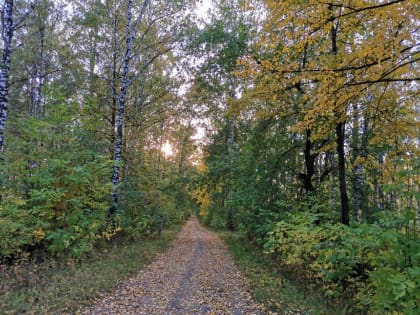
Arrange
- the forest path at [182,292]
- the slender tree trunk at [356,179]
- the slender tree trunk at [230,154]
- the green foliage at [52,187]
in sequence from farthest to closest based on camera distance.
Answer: the slender tree trunk at [230,154] < the slender tree trunk at [356,179] < the green foliage at [52,187] < the forest path at [182,292]

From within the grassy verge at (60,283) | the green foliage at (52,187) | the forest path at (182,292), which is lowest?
the forest path at (182,292)

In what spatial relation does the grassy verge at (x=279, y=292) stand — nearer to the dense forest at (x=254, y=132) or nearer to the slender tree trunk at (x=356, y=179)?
the dense forest at (x=254, y=132)

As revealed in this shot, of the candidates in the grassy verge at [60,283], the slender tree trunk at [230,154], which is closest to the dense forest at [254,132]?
the slender tree trunk at [230,154]

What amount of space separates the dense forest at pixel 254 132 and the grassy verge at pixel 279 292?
35 centimetres

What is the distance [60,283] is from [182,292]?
259 centimetres

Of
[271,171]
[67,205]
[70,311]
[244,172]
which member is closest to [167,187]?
[244,172]

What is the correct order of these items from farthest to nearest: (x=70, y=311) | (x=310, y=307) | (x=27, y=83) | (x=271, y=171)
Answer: (x=27, y=83)
(x=271, y=171)
(x=310, y=307)
(x=70, y=311)

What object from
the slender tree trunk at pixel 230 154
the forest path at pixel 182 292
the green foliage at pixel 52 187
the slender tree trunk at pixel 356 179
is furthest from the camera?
the slender tree trunk at pixel 230 154

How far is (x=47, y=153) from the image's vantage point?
25.2ft

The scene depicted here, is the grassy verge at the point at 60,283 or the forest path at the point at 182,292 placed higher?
the grassy verge at the point at 60,283

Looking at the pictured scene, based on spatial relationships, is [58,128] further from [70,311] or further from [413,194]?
[413,194]

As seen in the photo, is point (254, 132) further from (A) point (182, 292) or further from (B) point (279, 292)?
(A) point (182, 292)

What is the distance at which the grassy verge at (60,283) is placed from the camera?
4.94 metres

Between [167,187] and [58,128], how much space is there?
27.6 ft
